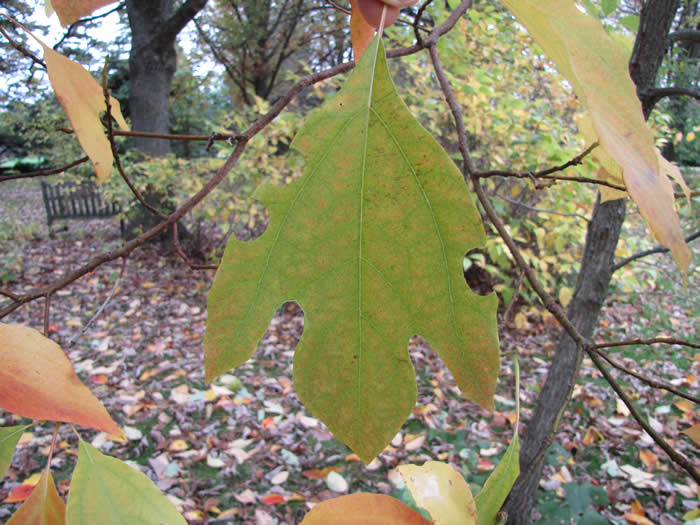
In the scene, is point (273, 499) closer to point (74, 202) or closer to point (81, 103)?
point (81, 103)

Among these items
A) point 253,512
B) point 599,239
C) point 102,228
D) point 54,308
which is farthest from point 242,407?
point 102,228

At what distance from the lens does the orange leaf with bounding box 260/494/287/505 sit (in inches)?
81.2

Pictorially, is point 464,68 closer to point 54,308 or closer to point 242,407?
point 242,407

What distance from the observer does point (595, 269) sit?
1.62 meters

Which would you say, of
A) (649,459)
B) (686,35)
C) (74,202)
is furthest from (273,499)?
(74,202)

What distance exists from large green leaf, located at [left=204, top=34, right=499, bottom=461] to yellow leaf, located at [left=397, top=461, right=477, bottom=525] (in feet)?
0.24

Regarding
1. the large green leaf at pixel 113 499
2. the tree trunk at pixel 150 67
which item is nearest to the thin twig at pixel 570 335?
the large green leaf at pixel 113 499

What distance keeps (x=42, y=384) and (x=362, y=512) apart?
0.89ft

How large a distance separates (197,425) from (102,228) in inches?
214

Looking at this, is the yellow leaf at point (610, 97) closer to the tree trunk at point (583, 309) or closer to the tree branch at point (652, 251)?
the tree branch at point (652, 251)

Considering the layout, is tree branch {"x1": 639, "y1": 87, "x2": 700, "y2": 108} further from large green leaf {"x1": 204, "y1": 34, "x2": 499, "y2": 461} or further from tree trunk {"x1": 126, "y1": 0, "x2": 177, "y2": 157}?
tree trunk {"x1": 126, "y1": 0, "x2": 177, "y2": 157}

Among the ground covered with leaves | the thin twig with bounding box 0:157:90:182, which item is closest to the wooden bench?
the ground covered with leaves

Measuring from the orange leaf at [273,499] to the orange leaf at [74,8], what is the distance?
83.4 inches

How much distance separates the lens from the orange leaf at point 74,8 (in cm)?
35
